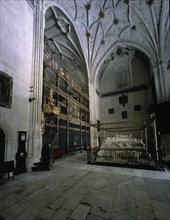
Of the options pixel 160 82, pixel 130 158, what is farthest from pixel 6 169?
pixel 160 82

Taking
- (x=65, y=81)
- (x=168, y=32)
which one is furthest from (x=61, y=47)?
(x=168, y=32)

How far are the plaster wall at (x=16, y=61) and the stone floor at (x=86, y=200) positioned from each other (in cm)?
236

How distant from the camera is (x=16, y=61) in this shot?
19.1ft

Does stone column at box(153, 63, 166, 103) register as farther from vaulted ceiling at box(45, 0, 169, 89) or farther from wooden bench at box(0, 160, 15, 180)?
wooden bench at box(0, 160, 15, 180)

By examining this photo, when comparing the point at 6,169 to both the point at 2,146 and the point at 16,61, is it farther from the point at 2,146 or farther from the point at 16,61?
the point at 16,61

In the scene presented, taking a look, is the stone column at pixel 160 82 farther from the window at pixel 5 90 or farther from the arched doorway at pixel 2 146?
the arched doorway at pixel 2 146

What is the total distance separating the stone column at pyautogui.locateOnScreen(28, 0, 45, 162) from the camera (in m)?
6.09

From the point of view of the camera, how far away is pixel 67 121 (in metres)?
10.9

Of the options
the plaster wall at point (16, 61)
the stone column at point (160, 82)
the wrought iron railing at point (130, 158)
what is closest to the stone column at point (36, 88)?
the plaster wall at point (16, 61)

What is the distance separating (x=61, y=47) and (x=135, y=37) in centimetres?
891

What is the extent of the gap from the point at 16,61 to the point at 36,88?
154 cm

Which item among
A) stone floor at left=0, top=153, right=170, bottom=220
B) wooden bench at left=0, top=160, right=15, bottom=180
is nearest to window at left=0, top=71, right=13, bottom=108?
wooden bench at left=0, top=160, right=15, bottom=180

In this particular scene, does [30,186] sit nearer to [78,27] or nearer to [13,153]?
[13,153]

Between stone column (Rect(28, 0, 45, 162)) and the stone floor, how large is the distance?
216 cm
